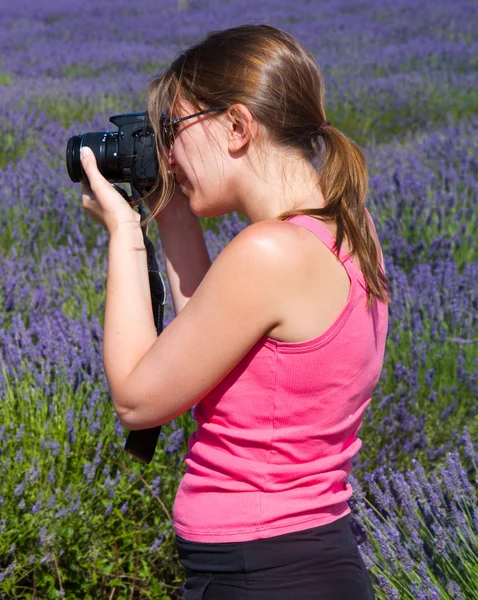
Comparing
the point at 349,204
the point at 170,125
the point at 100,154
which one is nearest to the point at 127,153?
the point at 100,154

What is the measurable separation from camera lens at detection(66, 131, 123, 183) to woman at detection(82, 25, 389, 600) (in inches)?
4.3

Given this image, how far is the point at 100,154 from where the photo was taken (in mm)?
1510

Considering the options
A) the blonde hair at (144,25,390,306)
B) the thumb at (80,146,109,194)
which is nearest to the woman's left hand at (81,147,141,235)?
the thumb at (80,146,109,194)

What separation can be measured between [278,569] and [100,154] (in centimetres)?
76

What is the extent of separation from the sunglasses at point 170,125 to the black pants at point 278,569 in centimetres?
65

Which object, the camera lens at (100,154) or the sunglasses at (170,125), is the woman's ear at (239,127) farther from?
the camera lens at (100,154)

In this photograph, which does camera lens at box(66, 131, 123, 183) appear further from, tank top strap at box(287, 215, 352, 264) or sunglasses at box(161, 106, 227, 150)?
tank top strap at box(287, 215, 352, 264)

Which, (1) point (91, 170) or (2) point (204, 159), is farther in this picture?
(1) point (91, 170)

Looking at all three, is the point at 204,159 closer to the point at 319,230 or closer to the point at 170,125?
the point at 170,125

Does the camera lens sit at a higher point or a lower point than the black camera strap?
higher

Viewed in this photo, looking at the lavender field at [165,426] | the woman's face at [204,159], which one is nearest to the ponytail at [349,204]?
the woman's face at [204,159]

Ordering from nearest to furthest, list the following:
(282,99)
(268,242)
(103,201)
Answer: (268,242), (282,99), (103,201)

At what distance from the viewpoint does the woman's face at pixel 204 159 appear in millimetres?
1341

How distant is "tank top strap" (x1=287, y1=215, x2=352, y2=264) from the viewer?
4.13 ft
